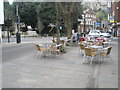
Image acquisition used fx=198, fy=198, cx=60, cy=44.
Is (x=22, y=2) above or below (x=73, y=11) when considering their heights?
above

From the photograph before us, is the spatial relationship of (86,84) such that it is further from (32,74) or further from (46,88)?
(32,74)

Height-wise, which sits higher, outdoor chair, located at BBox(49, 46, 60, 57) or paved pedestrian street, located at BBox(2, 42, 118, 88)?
outdoor chair, located at BBox(49, 46, 60, 57)

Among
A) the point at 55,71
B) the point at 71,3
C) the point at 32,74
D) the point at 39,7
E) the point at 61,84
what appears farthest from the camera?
the point at 39,7

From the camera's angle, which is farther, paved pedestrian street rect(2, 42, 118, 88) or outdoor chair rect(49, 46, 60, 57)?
outdoor chair rect(49, 46, 60, 57)

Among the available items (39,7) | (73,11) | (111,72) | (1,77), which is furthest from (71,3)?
(39,7)

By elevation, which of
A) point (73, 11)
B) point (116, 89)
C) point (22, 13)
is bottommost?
point (116, 89)

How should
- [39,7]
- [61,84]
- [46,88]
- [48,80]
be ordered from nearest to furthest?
1. [46,88]
2. [61,84]
3. [48,80]
4. [39,7]

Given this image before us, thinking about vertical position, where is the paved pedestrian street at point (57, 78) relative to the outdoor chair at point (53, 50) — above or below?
below

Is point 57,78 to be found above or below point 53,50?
below

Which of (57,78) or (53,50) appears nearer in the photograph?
(57,78)

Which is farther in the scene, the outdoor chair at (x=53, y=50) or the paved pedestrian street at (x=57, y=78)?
the outdoor chair at (x=53, y=50)

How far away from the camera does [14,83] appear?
607cm

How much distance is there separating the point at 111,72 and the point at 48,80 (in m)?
2.78

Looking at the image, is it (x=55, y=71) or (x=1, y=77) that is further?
(x=55, y=71)
